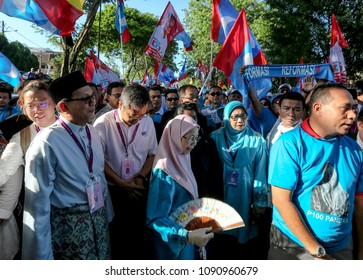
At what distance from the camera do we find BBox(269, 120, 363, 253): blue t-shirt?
80.8 inches

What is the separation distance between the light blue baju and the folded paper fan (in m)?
1.23

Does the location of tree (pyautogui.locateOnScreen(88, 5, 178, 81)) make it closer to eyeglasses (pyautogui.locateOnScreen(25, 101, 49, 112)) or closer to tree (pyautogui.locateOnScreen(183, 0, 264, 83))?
tree (pyautogui.locateOnScreen(183, 0, 264, 83))

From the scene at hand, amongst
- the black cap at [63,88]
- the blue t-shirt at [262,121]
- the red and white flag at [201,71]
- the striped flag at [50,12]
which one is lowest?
the blue t-shirt at [262,121]

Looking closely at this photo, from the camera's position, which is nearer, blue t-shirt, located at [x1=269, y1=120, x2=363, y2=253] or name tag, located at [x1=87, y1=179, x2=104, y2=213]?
blue t-shirt, located at [x1=269, y1=120, x2=363, y2=253]

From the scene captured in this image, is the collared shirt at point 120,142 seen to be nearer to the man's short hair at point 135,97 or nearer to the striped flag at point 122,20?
the man's short hair at point 135,97

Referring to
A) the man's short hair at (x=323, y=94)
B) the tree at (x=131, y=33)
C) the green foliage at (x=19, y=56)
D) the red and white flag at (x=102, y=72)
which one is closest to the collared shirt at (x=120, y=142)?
the man's short hair at (x=323, y=94)

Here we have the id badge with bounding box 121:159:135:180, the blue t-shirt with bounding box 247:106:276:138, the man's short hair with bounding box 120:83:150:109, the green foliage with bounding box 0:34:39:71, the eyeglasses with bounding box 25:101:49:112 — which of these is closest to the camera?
the eyeglasses with bounding box 25:101:49:112

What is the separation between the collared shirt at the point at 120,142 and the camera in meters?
3.17

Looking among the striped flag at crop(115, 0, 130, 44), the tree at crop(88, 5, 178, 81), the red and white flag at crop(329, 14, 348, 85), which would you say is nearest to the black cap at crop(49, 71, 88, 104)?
the red and white flag at crop(329, 14, 348, 85)

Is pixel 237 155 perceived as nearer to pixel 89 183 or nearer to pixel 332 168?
pixel 332 168

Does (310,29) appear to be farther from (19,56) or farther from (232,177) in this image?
(19,56)

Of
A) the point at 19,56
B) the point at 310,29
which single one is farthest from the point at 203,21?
the point at 19,56

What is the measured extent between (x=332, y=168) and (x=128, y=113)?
179 centimetres

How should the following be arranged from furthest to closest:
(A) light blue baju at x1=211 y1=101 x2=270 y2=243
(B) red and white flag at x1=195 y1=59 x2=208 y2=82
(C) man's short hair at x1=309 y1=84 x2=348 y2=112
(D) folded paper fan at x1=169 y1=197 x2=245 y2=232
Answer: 1. (B) red and white flag at x1=195 y1=59 x2=208 y2=82
2. (A) light blue baju at x1=211 y1=101 x2=270 y2=243
3. (D) folded paper fan at x1=169 y1=197 x2=245 y2=232
4. (C) man's short hair at x1=309 y1=84 x2=348 y2=112
